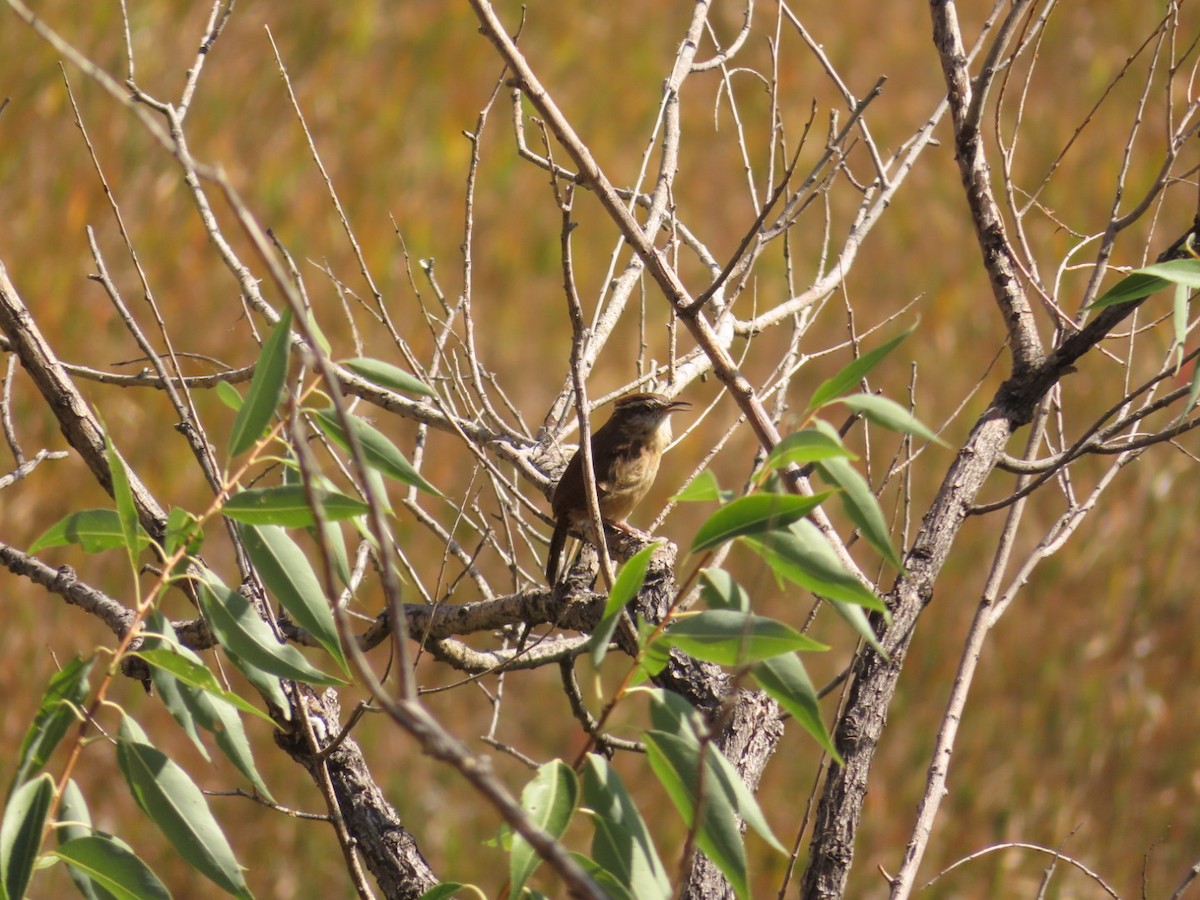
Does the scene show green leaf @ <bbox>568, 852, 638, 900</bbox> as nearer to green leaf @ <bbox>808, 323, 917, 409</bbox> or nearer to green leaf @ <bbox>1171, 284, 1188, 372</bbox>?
green leaf @ <bbox>808, 323, 917, 409</bbox>

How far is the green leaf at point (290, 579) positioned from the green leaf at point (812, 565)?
75cm

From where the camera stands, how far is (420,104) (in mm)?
12430

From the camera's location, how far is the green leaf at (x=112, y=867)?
6.51 feet

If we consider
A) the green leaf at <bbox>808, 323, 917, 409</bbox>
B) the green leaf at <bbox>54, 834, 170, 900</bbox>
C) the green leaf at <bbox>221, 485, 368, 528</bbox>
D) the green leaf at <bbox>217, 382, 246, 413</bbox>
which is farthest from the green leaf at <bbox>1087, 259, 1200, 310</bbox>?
the green leaf at <bbox>54, 834, 170, 900</bbox>

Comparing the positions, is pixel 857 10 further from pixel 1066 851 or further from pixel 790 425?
pixel 790 425

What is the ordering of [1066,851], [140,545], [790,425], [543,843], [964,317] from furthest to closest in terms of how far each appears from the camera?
1. [964,317]
2. [1066,851]
3. [140,545]
4. [790,425]
5. [543,843]

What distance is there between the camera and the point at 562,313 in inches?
437

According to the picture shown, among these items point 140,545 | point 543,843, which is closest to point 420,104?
point 140,545

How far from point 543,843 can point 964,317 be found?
11048 millimetres

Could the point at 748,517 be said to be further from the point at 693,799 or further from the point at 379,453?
the point at 379,453

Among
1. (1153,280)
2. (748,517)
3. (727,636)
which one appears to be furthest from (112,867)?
(1153,280)

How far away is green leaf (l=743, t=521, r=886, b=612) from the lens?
6.42 feet

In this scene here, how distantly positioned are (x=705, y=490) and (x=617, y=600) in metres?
0.22

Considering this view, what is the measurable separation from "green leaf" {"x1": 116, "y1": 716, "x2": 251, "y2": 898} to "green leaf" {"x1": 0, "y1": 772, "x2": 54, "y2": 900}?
15 cm
